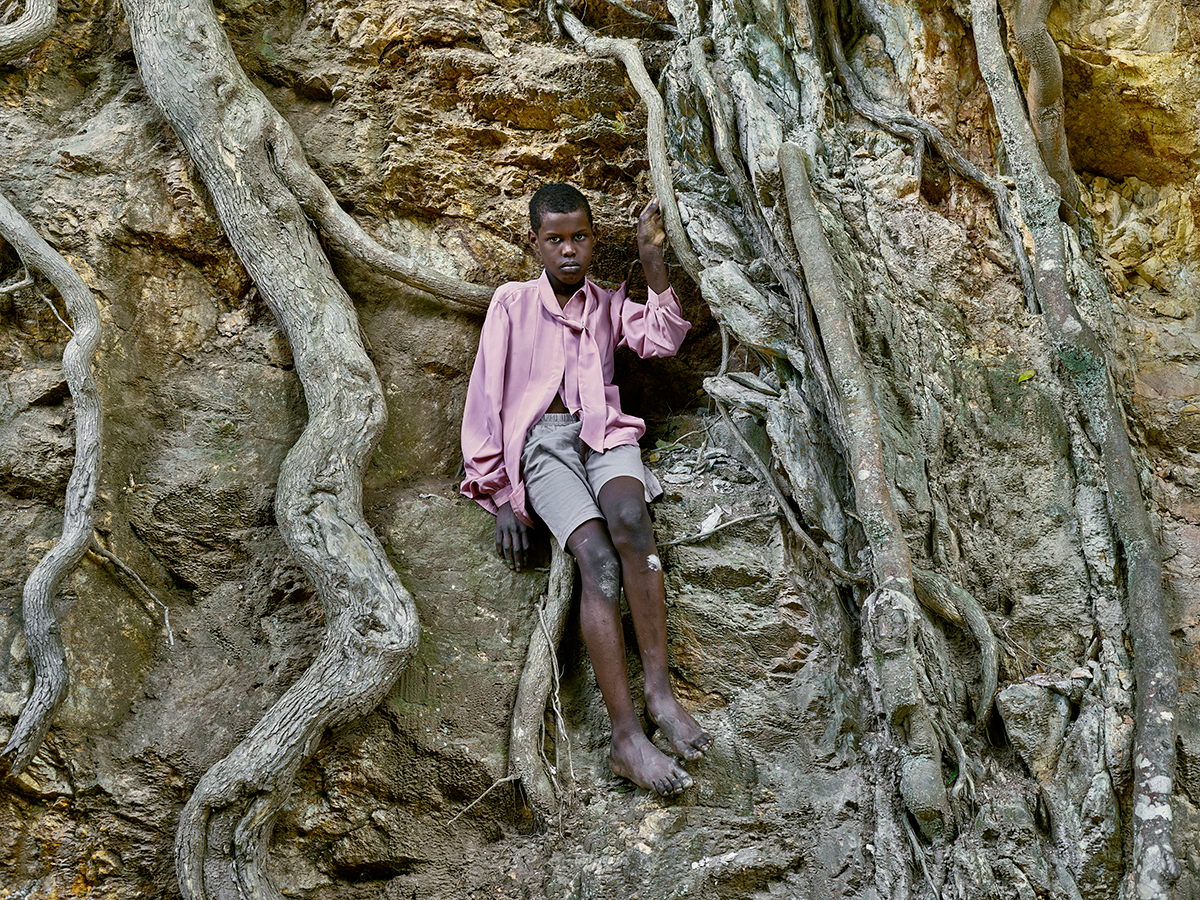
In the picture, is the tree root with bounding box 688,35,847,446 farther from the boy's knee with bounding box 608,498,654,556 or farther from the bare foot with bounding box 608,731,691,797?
the bare foot with bounding box 608,731,691,797

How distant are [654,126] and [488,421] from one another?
117cm

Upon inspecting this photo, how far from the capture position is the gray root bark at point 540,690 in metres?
2.36

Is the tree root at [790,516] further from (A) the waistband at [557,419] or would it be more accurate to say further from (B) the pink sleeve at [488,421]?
(B) the pink sleeve at [488,421]

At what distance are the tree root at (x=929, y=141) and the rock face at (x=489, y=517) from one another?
6 centimetres

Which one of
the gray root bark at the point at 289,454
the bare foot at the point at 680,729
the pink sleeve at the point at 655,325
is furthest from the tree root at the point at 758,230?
the gray root bark at the point at 289,454

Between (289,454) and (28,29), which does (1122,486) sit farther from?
(28,29)

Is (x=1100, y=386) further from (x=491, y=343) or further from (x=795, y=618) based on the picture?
(x=491, y=343)

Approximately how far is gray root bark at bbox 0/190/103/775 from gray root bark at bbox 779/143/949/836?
2032 mm

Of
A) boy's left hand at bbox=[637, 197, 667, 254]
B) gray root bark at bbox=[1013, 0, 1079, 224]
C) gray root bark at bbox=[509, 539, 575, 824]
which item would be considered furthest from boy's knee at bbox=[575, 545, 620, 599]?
gray root bark at bbox=[1013, 0, 1079, 224]

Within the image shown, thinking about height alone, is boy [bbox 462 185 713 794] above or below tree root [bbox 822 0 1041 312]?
below

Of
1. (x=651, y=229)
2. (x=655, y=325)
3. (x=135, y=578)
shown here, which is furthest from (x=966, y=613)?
(x=135, y=578)

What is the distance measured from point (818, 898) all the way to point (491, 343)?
1839mm

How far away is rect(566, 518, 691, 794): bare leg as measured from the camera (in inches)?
89.9

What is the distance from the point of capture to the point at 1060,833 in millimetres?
2086
